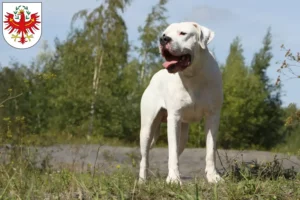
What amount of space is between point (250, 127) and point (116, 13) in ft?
24.3

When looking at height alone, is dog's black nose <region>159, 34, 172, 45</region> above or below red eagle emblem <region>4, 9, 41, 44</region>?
below

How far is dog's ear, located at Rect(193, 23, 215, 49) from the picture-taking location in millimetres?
5953

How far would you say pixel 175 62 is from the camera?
229 inches

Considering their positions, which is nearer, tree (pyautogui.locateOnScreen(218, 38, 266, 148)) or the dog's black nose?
the dog's black nose

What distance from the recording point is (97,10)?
1021 inches

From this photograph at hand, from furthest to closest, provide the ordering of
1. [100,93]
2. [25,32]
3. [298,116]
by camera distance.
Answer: [100,93], [25,32], [298,116]

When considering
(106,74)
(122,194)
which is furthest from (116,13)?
(122,194)

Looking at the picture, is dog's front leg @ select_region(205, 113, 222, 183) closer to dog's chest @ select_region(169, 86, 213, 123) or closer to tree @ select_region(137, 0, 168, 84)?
dog's chest @ select_region(169, 86, 213, 123)

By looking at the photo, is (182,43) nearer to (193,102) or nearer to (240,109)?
(193,102)

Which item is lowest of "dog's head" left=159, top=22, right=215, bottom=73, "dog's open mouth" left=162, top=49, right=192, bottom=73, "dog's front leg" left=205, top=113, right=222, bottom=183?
"dog's front leg" left=205, top=113, right=222, bottom=183

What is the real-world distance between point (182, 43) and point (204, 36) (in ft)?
0.88

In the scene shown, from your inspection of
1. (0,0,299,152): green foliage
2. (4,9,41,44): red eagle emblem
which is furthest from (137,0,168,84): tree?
(4,9,41,44): red eagle emblem

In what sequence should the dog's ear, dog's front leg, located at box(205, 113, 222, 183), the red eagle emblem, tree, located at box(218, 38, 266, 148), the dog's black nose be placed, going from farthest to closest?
tree, located at box(218, 38, 266, 148), the red eagle emblem, dog's front leg, located at box(205, 113, 222, 183), the dog's ear, the dog's black nose

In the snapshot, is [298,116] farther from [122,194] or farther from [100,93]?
[100,93]
